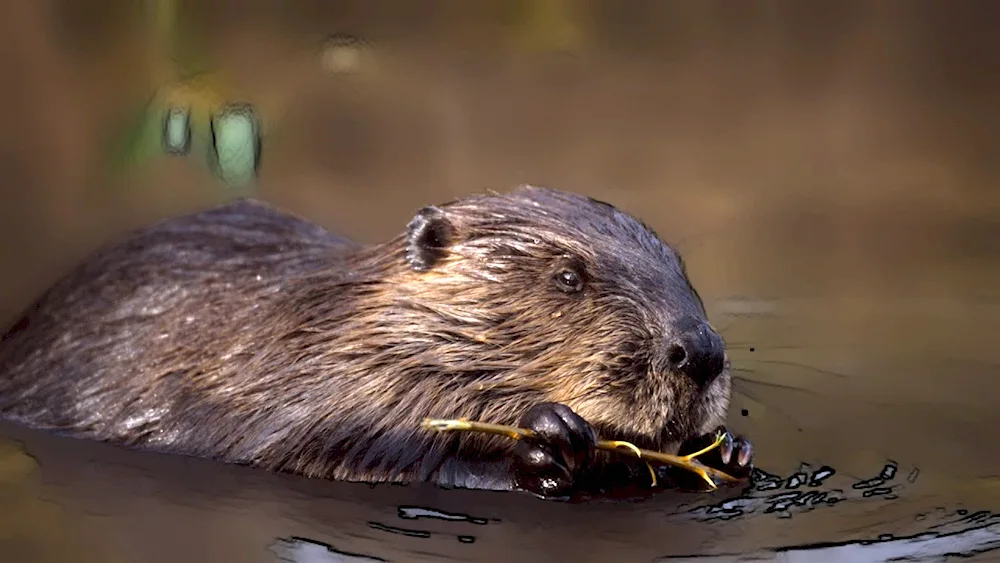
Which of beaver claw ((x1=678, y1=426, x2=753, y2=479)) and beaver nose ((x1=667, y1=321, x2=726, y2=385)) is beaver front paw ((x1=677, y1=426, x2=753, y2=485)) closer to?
beaver claw ((x1=678, y1=426, x2=753, y2=479))

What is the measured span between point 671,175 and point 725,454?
6.34 ft

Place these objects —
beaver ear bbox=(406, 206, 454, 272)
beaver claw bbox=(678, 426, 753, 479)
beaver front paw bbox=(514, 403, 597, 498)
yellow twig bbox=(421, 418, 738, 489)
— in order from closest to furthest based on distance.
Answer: beaver front paw bbox=(514, 403, 597, 498), yellow twig bbox=(421, 418, 738, 489), beaver claw bbox=(678, 426, 753, 479), beaver ear bbox=(406, 206, 454, 272)

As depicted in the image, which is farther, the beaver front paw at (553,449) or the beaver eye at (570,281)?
the beaver eye at (570,281)

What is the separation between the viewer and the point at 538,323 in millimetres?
2488

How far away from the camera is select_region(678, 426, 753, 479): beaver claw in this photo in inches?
97.7

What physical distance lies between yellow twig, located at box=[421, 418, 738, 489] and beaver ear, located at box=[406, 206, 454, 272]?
40 cm

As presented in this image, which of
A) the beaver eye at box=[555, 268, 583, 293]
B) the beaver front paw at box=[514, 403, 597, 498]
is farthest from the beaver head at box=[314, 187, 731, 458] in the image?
the beaver front paw at box=[514, 403, 597, 498]

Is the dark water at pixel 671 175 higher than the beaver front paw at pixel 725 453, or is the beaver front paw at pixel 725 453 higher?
the dark water at pixel 671 175

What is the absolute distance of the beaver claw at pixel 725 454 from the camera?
2.48m

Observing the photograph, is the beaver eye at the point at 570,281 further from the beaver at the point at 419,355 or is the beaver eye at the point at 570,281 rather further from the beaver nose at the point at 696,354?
the beaver nose at the point at 696,354

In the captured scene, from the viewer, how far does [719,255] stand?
4.17 meters

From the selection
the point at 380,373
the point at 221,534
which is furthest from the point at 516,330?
the point at 221,534

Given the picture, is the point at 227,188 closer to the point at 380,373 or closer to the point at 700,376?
the point at 380,373

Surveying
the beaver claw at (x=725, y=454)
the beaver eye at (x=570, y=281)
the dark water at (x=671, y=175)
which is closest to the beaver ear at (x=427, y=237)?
the beaver eye at (x=570, y=281)
